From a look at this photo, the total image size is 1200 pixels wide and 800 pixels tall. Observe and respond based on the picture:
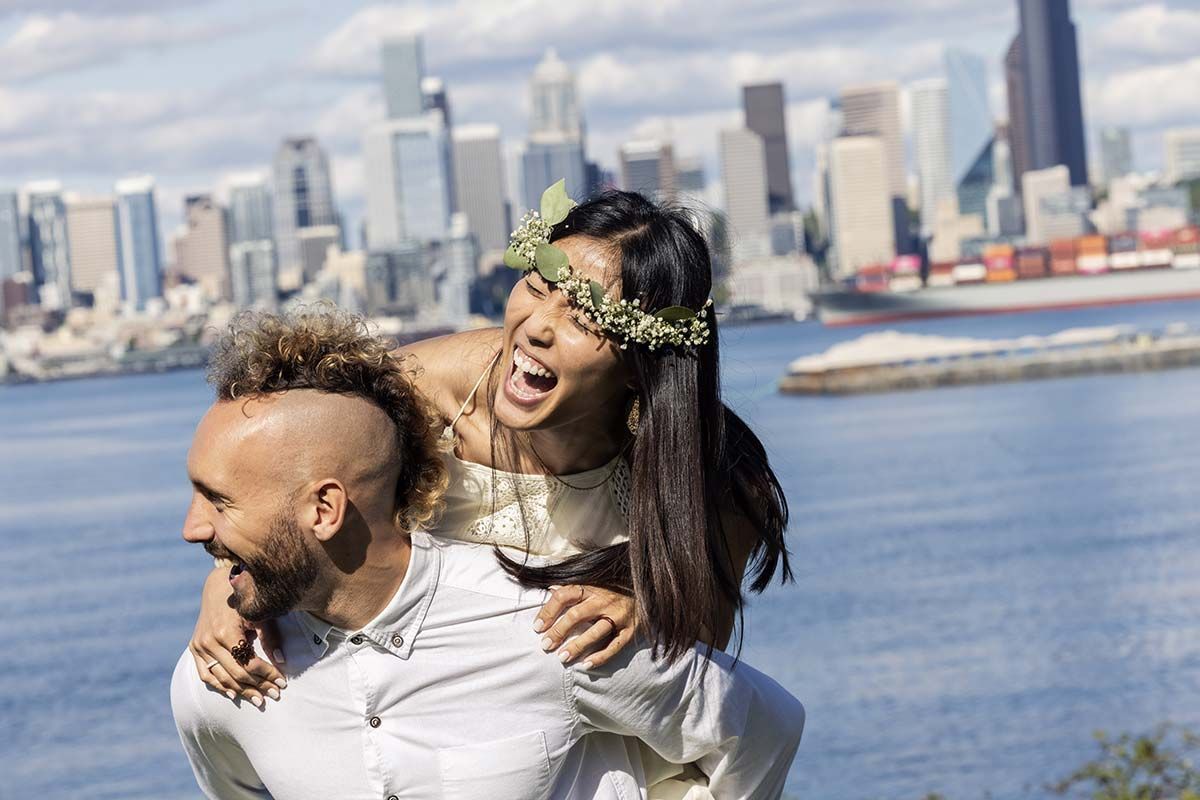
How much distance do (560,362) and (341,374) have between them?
13.3 inches

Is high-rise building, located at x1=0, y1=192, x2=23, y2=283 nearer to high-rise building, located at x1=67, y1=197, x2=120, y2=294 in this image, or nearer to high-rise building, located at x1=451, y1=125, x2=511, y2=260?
high-rise building, located at x1=67, y1=197, x2=120, y2=294

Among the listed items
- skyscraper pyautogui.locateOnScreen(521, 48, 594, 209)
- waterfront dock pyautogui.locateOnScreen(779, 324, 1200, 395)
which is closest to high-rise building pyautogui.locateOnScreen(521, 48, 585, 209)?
skyscraper pyautogui.locateOnScreen(521, 48, 594, 209)

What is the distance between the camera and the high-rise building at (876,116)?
185375mm

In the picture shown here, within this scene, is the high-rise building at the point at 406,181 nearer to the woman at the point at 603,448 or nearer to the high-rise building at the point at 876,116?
the high-rise building at the point at 876,116

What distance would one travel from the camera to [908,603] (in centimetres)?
1886

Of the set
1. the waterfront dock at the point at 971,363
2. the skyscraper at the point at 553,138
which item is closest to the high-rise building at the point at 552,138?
the skyscraper at the point at 553,138

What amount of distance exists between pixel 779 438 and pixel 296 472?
3940 cm

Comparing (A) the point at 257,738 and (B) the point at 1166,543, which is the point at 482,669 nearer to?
(A) the point at 257,738

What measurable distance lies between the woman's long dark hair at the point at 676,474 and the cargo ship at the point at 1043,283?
7705 centimetres

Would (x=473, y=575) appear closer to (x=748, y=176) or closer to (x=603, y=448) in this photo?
(x=603, y=448)

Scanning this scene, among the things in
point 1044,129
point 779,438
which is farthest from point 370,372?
point 1044,129

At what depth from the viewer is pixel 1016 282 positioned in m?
80.8

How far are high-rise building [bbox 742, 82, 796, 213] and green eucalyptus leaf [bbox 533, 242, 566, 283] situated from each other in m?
148

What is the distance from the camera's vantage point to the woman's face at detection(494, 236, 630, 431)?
6.26 feet
